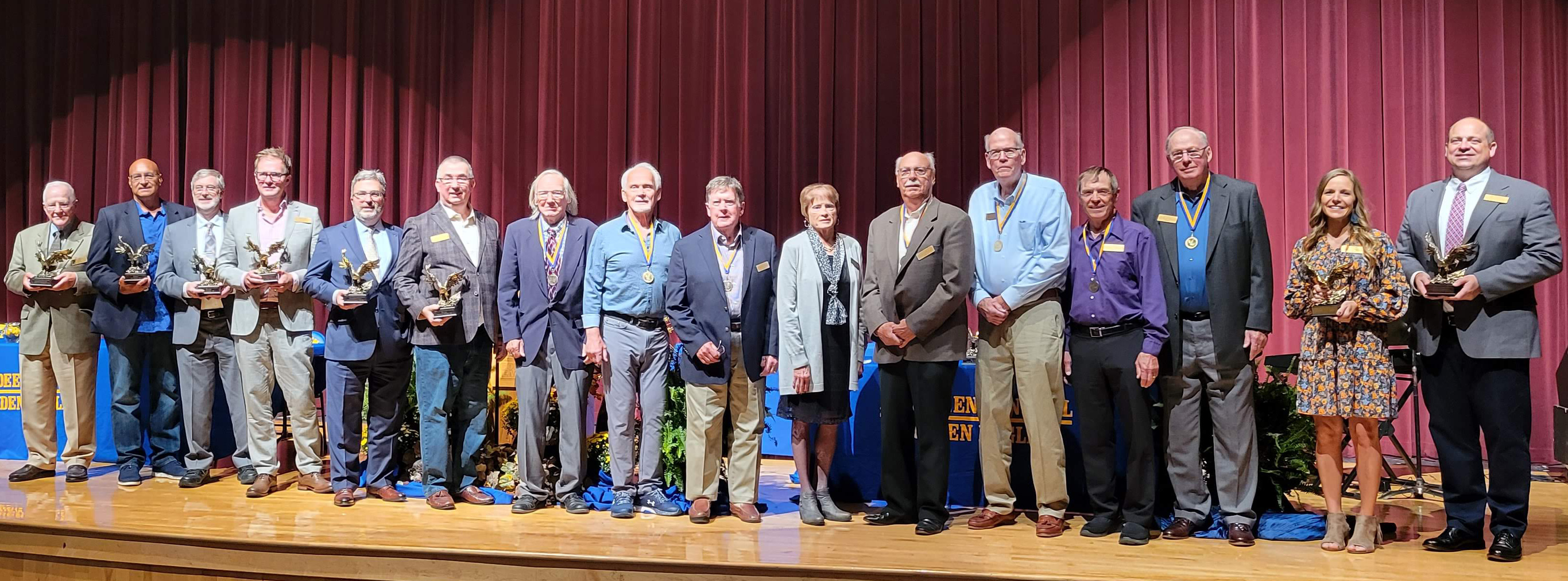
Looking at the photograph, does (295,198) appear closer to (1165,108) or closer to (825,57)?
(825,57)

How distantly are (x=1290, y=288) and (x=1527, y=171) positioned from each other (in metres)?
3.29

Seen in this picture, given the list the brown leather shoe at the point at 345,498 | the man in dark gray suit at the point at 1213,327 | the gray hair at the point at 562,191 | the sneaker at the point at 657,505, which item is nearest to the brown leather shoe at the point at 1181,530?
the man in dark gray suit at the point at 1213,327

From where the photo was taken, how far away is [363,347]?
183 inches

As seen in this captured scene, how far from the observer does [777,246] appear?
24.3 ft

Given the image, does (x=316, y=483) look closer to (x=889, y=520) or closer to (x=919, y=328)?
(x=889, y=520)

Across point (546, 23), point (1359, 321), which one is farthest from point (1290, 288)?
point (546, 23)

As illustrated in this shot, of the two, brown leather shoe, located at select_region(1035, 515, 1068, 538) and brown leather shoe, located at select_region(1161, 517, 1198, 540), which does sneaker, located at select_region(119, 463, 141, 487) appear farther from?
brown leather shoe, located at select_region(1161, 517, 1198, 540)

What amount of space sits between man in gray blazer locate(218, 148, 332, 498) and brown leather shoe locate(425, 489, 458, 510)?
1.95 ft

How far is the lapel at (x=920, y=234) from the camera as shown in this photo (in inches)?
163

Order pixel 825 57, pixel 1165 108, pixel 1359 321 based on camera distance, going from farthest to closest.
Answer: pixel 825 57
pixel 1165 108
pixel 1359 321

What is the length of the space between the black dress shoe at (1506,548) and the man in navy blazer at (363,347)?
4327mm

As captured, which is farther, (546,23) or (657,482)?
(546,23)

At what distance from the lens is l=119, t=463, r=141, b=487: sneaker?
5078mm

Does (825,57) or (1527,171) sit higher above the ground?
(825,57)
